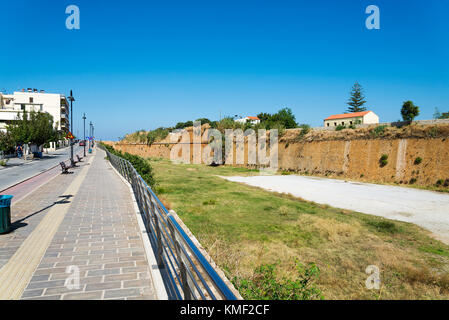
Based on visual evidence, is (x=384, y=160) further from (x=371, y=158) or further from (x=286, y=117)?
(x=286, y=117)

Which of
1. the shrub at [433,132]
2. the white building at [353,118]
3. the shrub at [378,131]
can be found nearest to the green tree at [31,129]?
the shrub at [378,131]

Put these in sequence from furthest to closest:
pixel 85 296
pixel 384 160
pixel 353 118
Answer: pixel 353 118 < pixel 384 160 < pixel 85 296

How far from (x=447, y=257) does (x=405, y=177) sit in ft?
74.3

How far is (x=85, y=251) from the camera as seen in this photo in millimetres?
5031

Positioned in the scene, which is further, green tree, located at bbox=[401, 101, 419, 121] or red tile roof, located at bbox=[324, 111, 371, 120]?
red tile roof, located at bbox=[324, 111, 371, 120]

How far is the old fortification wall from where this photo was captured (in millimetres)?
25938

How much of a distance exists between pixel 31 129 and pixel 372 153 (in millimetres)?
40410

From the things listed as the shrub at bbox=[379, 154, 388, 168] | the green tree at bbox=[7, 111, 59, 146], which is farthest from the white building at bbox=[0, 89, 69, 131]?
the shrub at bbox=[379, 154, 388, 168]

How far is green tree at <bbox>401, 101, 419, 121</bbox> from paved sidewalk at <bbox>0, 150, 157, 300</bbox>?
3474 cm

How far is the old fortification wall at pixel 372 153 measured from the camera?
25.9m

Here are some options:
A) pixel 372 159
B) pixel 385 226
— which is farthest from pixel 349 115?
pixel 385 226

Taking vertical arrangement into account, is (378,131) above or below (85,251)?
above

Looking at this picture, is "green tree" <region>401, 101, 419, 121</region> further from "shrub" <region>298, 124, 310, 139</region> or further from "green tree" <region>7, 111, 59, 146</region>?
"green tree" <region>7, 111, 59, 146</region>
